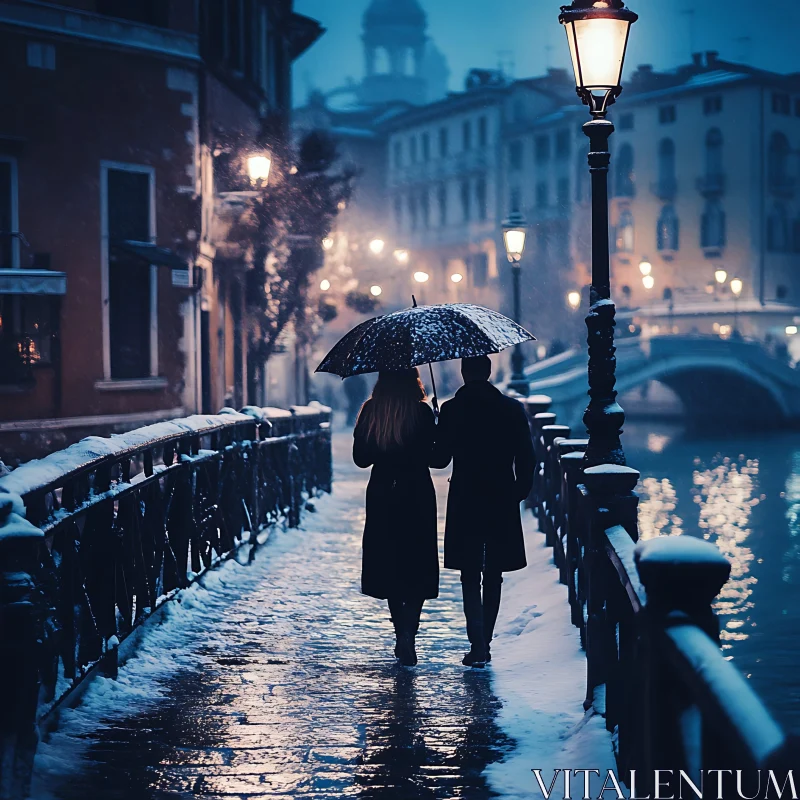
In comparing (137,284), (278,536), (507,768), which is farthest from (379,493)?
(137,284)

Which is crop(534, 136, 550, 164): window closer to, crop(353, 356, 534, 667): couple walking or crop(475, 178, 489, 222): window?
crop(475, 178, 489, 222): window

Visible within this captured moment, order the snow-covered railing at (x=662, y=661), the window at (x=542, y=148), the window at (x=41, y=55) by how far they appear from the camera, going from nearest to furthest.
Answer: the snow-covered railing at (x=662, y=661) < the window at (x=41, y=55) < the window at (x=542, y=148)

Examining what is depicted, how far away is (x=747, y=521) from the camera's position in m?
23.0

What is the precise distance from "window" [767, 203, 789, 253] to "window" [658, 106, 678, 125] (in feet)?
23.4

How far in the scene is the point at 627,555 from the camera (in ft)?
14.8

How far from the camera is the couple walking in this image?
6578mm

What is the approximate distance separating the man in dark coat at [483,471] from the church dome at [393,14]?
13448cm

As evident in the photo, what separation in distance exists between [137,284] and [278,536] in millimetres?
7361

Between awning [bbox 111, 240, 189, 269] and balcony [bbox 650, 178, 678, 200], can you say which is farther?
balcony [bbox 650, 178, 678, 200]

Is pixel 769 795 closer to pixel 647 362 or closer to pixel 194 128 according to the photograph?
pixel 194 128

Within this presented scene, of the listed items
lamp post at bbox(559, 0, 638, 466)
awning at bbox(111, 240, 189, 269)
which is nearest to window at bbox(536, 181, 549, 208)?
awning at bbox(111, 240, 189, 269)

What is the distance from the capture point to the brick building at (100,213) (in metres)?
16.6

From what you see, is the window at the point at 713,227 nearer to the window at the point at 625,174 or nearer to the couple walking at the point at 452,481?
the window at the point at 625,174

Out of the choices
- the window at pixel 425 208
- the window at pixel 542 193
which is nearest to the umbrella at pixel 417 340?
the window at pixel 542 193
